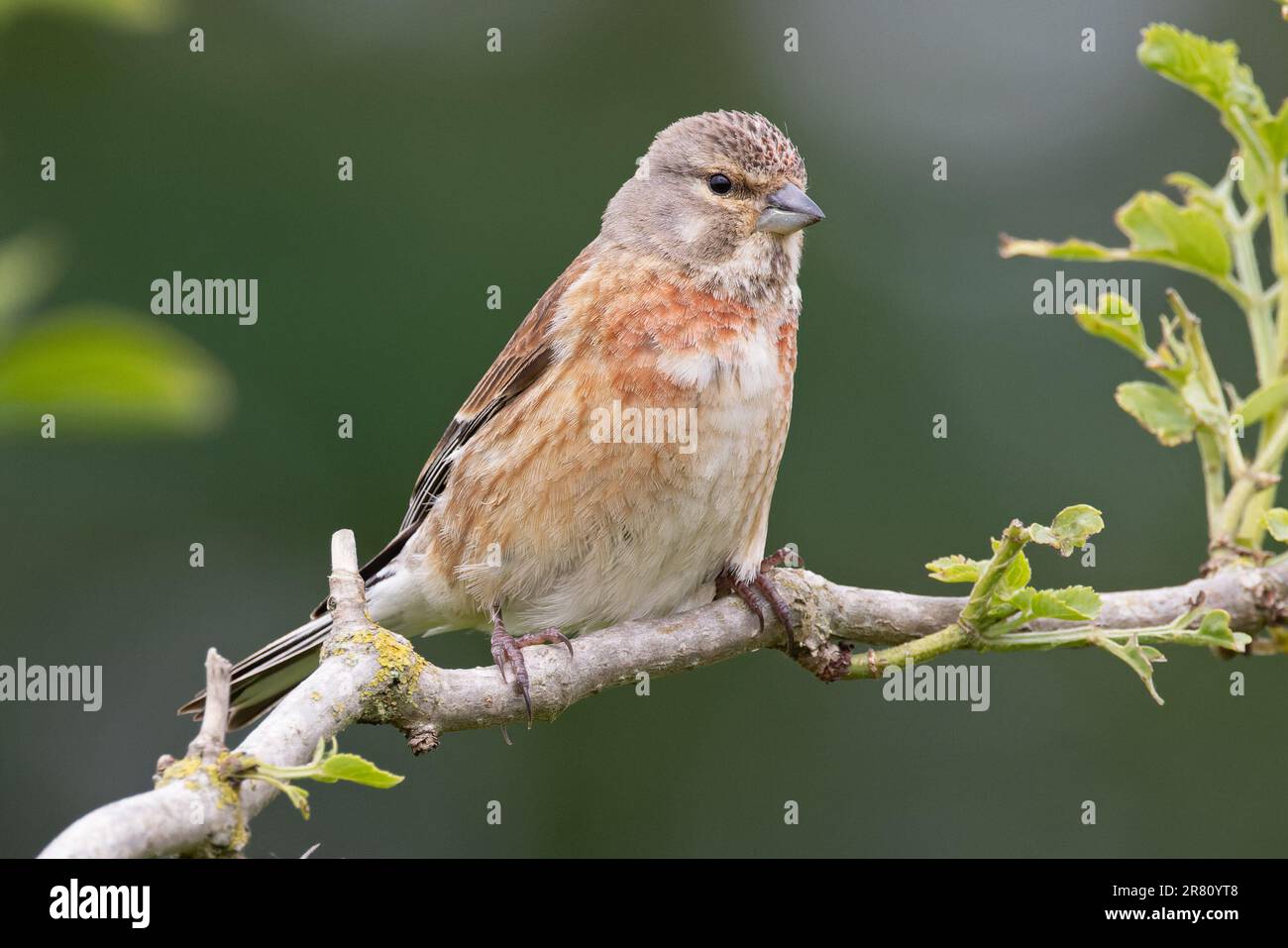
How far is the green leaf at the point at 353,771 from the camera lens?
6.15 feet

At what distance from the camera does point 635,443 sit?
3.76 meters

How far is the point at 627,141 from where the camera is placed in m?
6.74

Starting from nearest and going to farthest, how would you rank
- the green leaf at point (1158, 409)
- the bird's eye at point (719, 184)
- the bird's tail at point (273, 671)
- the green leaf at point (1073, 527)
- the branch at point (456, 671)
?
1. the branch at point (456, 671)
2. the green leaf at point (1073, 527)
3. the green leaf at point (1158, 409)
4. the bird's tail at point (273, 671)
5. the bird's eye at point (719, 184)

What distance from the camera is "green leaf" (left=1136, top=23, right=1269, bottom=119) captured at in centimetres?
279

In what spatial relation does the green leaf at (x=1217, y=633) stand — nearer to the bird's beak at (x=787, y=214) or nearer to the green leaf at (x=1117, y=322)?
the green leaf at (x=1117, y=322)

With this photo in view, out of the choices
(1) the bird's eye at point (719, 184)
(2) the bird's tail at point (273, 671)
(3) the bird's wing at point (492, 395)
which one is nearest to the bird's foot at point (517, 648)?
(2) the bird's tail at point (273, 671)

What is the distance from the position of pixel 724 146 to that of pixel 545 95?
279 centimetres

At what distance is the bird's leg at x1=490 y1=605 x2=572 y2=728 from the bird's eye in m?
1.43

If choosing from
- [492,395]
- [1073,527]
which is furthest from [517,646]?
[1073,527]

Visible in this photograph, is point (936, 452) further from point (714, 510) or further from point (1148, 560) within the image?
point (714, 510)

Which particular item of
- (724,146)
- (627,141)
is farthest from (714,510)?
(627,141)

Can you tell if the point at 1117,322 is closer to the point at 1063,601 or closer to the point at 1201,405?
the point at 1201,405

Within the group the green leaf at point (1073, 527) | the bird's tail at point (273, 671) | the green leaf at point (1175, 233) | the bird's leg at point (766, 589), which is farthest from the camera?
the bird's tail at point (273, 671)

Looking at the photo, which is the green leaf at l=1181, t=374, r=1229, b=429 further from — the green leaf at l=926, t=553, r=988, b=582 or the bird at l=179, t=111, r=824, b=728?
the bird at l=179, t=111, r=824, b=728
